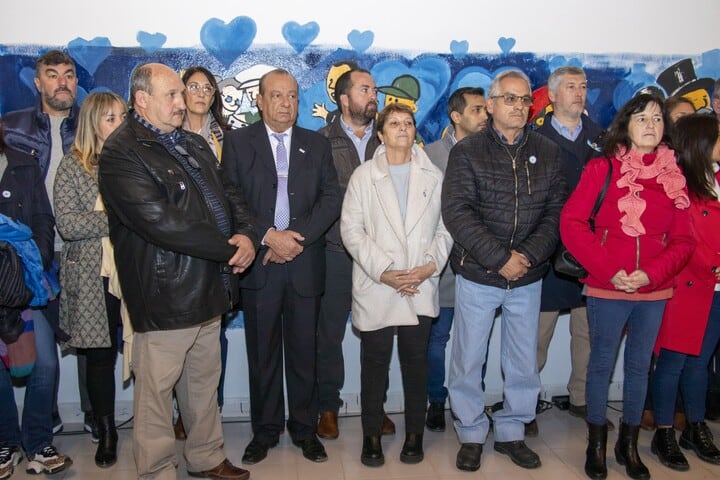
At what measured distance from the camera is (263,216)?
3307 millimetres

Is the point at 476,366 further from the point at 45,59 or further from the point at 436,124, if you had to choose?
the point at 45,59

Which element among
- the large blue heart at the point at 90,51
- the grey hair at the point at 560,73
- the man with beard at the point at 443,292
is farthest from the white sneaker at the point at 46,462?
the grey hair at the point at 560,73

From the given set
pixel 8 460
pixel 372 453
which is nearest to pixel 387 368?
pixel 372 453

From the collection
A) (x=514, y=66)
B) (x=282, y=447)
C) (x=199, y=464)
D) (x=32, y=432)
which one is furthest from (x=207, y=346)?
(x=514, y=66)

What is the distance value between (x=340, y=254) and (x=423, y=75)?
1.21 m

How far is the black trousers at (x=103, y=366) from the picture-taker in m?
3.28

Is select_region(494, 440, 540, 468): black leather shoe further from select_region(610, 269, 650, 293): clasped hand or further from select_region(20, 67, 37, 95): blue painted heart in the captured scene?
select_region(20, 67, 37, 95): blue painted heart

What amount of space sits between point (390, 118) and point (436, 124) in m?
A: 0.89

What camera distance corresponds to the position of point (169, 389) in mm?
2824

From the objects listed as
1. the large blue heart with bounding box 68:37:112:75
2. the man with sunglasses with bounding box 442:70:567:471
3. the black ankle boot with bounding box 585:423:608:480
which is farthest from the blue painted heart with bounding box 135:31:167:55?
the black ankle boot with bounding box 585:423:608:480

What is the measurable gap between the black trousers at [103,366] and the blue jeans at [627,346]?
227cm

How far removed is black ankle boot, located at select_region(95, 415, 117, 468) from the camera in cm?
336

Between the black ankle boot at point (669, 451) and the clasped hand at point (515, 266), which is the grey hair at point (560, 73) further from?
the black ankle boot at point (669, 451)

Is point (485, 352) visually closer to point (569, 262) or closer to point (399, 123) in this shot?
point (569, 262)
